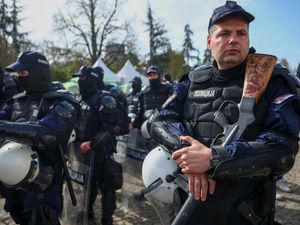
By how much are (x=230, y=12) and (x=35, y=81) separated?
2000 millimetres

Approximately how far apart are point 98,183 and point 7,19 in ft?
104

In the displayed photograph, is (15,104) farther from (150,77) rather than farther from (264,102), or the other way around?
(150,77)

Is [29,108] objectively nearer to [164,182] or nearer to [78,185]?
[78,185]

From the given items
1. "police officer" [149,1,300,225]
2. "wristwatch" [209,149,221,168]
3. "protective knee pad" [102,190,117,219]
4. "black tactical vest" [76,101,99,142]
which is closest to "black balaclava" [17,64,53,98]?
"black tactical vest" [76,101,99,142]

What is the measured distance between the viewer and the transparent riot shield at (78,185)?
4207mm

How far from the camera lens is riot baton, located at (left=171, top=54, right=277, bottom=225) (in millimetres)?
1937

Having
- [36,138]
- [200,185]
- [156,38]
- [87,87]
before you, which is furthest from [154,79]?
[156,38]

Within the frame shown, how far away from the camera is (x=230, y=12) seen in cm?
207

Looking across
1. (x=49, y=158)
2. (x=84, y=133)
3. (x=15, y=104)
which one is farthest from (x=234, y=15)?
(x=84, y=133)

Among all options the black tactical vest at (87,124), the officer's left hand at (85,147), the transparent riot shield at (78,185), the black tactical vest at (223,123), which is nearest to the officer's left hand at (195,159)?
the black tactical vest at (223,123)

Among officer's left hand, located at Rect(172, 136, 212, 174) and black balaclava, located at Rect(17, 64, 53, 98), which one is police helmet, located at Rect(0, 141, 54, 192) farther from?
officer's left hand, located at Rect(172, 136, 212, 174)

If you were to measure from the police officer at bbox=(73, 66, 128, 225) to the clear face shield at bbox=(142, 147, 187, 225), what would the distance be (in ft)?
7.41

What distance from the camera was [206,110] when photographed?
7.35ft

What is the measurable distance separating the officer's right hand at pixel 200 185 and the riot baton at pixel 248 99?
1.6 inches
